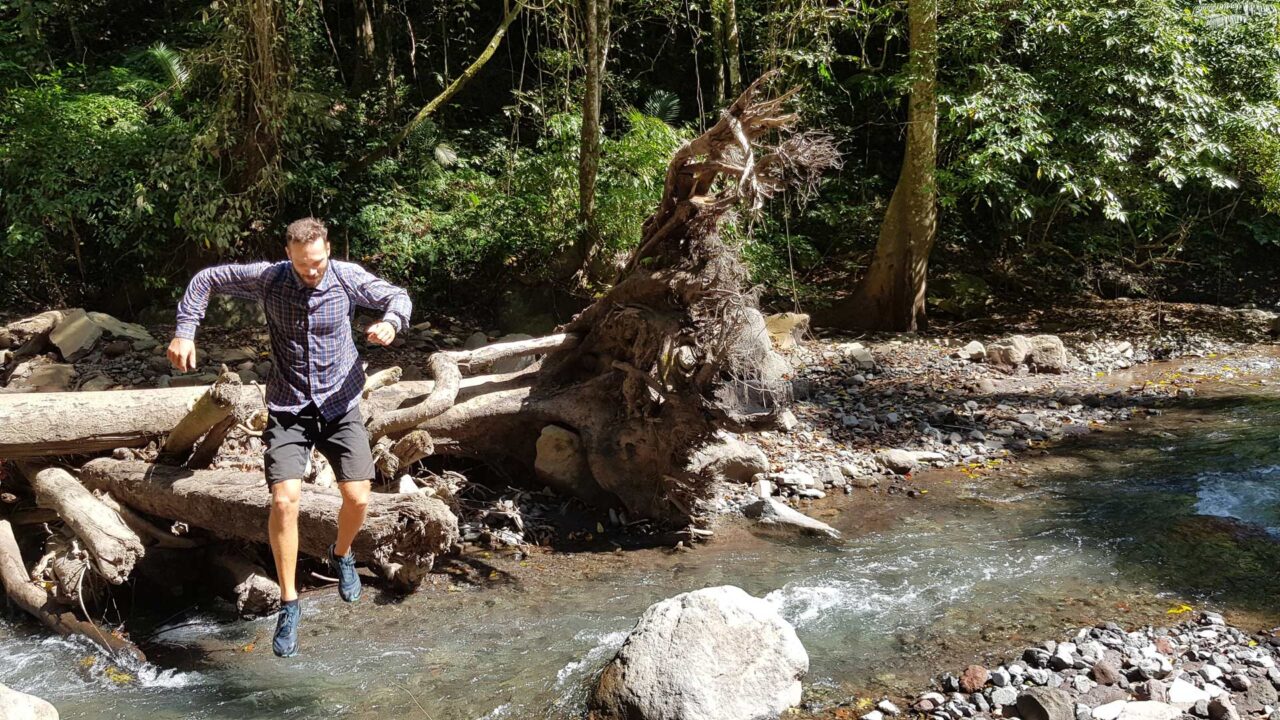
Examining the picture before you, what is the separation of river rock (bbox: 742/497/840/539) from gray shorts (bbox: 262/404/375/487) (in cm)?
360

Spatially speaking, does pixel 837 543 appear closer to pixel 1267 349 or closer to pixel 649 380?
pixel 649 380

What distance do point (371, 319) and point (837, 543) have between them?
785 cm

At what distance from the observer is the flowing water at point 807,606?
5090mm

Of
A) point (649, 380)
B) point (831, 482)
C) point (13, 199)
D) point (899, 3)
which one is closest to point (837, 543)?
point (831, 482)

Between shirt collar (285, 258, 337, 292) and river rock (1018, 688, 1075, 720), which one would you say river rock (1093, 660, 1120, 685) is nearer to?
river rock (1018, 688, 1075, 720)

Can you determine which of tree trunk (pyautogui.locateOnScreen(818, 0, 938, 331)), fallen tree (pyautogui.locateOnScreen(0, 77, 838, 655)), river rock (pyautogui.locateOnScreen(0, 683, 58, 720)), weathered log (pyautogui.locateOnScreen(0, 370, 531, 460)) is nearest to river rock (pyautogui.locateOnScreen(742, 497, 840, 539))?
fallen tree (pyautogui.locateOnScreen(0, 77, 838, 655))

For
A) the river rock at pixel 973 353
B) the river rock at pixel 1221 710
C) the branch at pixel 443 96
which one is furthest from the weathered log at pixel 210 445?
the river rock at pixel 973 353

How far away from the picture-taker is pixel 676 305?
279 inches

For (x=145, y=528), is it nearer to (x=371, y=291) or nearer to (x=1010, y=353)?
(x=371, y=291)

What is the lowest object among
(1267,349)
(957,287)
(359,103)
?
(1267,349)

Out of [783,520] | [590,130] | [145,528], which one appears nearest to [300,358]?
[145,528]

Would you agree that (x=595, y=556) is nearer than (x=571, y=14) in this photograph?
Yes

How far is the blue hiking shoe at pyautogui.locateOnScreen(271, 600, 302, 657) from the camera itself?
4.74 meters

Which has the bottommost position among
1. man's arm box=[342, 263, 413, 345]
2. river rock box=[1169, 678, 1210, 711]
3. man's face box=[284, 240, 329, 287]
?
river rock box=[1169, 678, 1210, 711]
